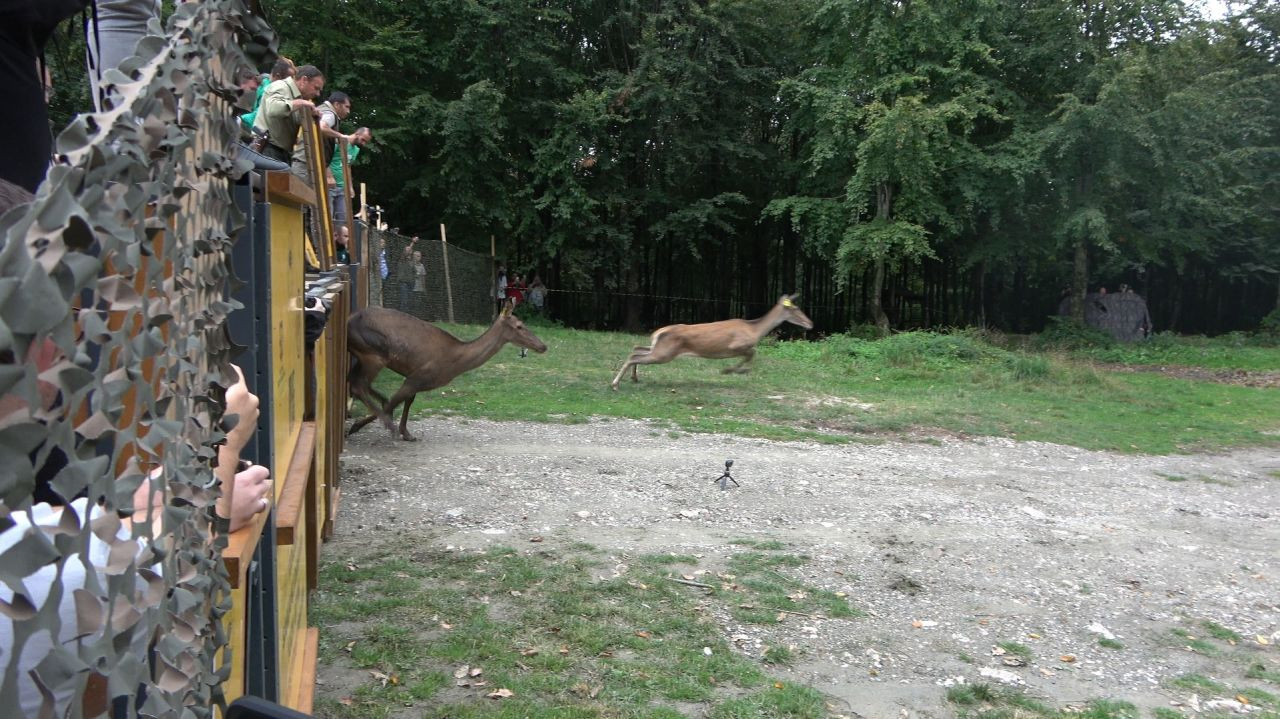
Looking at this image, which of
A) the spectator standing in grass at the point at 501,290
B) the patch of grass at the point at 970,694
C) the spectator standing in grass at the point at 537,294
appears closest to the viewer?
the patch of grass at the point at 970,694

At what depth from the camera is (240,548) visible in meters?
1.65

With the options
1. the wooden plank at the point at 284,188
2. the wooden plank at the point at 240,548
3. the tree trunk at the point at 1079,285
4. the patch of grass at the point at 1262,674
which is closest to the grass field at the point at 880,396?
the tree trunk at the point at 1079,285

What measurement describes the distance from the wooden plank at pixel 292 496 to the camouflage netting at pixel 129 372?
33.5 inches

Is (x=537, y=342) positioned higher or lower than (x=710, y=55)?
lower

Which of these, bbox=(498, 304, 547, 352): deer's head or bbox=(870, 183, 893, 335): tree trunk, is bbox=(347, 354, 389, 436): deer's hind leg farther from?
bbox=(870, 183, 893, 335): tree trunk

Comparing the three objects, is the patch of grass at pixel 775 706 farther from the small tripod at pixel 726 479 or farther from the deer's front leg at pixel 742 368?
the deer's front leg at pixel 742 368

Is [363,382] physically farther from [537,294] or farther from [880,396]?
[537,294]

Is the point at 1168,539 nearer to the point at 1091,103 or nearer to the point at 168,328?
the point at 168,328

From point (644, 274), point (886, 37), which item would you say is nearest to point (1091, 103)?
point (886, 37)

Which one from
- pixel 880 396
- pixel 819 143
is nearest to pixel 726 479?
pixel 880 396

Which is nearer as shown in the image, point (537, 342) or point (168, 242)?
point (168, 242)

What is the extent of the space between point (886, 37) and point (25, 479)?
22124 millimetres

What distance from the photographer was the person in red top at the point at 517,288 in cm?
2372

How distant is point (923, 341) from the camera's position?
698 inches
